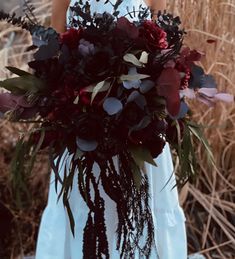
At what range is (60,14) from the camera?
2215 mm

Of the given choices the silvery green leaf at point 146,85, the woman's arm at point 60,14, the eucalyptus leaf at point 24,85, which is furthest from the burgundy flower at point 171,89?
the woman's arm at point 60,14

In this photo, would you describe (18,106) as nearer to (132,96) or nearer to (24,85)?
(24,85)

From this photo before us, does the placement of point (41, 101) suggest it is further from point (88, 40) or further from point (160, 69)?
point (160, 69)

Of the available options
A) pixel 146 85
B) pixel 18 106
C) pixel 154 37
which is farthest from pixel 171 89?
pixel 18 106

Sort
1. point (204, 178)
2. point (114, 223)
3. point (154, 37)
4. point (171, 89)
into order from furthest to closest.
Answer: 1. point (204, 178)
2. point (114, 223)
3. point (154, 37)
4. point (171, 89)

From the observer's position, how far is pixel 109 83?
170 cm

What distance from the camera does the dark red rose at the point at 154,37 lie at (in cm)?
176

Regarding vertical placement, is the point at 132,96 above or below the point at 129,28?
below

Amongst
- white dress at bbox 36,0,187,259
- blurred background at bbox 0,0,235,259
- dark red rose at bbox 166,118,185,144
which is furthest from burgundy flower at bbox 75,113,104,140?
blurred background at bbox 0,0,235,259

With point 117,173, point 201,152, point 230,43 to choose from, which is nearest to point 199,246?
point 201,152

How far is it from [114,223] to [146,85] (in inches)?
25.1

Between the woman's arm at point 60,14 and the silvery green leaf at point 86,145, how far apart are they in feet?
2.17

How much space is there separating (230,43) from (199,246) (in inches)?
39.7

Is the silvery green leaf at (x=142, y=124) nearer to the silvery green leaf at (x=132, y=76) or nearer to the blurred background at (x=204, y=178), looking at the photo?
the silvery green leaf at (x=132, y=76)
